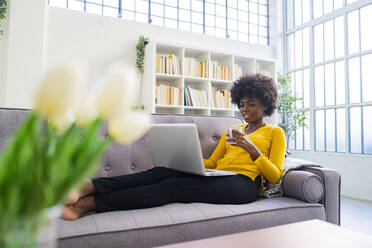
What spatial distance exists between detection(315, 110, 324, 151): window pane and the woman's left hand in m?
3.22

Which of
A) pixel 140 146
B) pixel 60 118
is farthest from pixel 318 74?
pixel 60 118

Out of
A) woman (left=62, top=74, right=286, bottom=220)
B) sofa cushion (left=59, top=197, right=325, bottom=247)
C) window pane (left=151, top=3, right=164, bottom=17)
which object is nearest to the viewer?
sofa cushion (left=59, top=197, right=325, bottom=247)

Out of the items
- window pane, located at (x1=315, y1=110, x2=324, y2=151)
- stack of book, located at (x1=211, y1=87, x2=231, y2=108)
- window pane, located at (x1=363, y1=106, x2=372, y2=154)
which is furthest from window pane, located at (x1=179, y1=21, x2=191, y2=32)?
window pane, located at (x1=363, y1=106, x2=372, y2=154)

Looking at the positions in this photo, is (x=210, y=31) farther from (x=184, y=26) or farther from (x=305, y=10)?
(x=305, y=10)

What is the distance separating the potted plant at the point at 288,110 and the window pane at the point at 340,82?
0.57m

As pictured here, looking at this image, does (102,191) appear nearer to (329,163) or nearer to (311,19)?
(329,163)

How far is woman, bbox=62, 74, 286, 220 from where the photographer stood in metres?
1.35

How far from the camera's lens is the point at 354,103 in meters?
3.96

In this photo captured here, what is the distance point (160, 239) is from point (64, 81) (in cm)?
108

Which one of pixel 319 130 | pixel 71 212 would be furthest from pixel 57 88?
pixel 319 130

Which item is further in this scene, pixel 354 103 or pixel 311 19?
pixel 311 19

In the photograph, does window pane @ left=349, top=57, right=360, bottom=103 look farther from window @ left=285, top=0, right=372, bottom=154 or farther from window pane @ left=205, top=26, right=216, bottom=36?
window pane @ left=205, top=26, right=216, bottom=36

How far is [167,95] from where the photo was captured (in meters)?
4.02

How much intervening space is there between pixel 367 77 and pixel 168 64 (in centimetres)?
270
